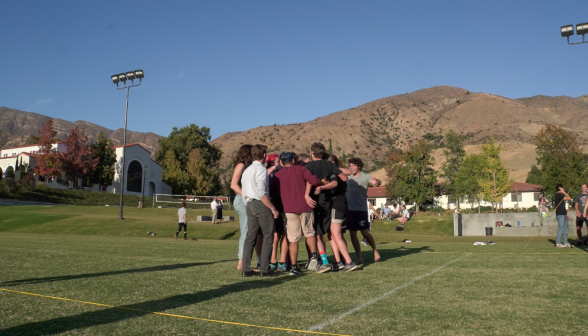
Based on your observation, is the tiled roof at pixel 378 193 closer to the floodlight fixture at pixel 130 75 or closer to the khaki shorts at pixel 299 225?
the floodlight fixture at pixel 130 75

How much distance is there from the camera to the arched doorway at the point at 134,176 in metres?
72.8

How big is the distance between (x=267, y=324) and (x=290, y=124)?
18686 cm

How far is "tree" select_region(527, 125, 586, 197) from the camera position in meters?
58.7

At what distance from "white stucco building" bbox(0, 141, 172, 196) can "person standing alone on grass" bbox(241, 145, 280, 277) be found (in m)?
60.5

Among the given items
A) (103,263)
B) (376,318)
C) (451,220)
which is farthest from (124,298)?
(451,220)

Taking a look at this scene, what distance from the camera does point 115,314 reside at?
4246mm

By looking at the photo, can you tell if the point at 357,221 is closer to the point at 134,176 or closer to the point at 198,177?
the point at 198,177

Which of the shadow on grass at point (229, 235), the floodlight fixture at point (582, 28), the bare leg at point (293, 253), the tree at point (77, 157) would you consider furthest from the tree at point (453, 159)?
the bare leg at point (293, 253)

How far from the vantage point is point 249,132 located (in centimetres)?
18850

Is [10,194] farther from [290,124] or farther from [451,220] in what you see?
[290,124]

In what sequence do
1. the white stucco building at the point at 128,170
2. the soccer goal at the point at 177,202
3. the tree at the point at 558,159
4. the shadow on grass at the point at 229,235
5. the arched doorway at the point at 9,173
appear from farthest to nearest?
the white stucco building at the point at 128,170 < the arched doorway at the point at 9,173 < the tree at the point at 558,159 < the soccer goal at the point at 177,202 < the shadow on grass at the point at 229,235

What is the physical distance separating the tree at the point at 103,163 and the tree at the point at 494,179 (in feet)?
172

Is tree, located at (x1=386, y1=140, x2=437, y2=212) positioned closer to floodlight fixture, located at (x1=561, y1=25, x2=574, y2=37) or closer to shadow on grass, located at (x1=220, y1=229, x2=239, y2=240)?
floodlight fixture, located at (x1=561, y1=25, x2=574, y2=37)

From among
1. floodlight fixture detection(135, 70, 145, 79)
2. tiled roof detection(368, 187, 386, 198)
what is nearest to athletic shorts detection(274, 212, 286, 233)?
floodlight fixture detection(135, 70, 145, 79)
